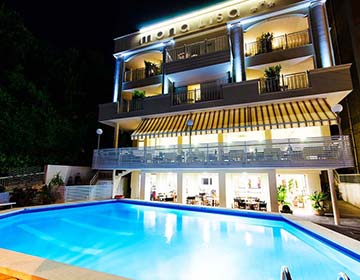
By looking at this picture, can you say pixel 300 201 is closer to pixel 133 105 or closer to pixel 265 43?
pixel 265 43

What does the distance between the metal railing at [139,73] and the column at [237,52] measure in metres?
7.39

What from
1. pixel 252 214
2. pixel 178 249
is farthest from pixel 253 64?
pixel 178 249

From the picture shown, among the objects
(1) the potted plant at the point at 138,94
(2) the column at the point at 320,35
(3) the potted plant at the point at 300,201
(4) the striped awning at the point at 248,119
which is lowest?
(3) the potted plant at the point at 300,201

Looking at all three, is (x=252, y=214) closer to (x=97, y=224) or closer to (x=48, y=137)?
(x=97, y=224)

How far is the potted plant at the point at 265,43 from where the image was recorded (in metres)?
15.1

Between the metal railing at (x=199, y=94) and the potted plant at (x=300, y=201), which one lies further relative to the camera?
the metal railing at (x=199, y=94)

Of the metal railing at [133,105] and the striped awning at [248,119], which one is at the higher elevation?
the metal railing at [133,105]

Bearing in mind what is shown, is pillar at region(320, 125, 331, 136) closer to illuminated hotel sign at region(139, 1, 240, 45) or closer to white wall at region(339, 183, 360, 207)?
white wall at region(339, 183, 360, 207)

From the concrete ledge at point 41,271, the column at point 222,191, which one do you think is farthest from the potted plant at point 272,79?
the concrete ledge at point 41,271

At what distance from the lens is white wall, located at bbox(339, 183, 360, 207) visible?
12825mm

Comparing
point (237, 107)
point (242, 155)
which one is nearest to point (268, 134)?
point (237, 107)

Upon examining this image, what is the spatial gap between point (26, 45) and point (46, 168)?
1427cm

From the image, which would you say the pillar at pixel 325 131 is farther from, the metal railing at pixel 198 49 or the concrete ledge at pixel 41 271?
the concrete ledge at pixel 41 271

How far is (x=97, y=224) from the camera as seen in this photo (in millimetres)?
10391
